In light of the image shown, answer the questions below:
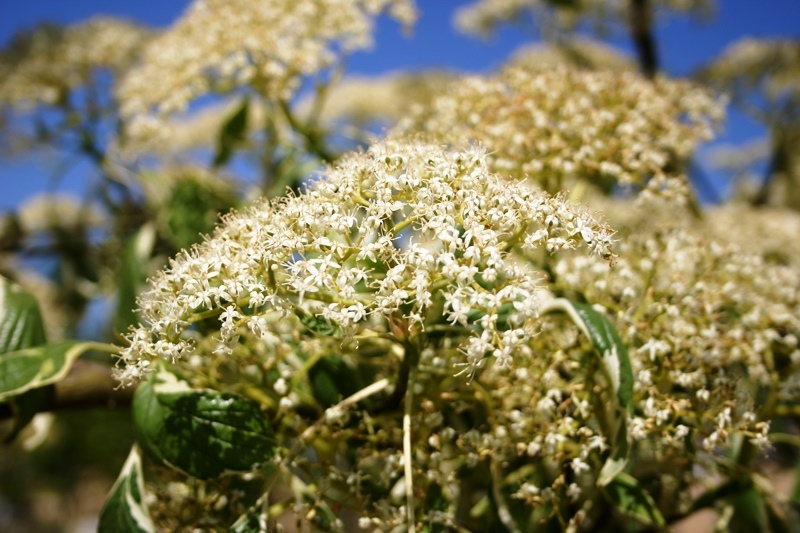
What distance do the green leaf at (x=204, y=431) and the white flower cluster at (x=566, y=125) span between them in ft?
1.49

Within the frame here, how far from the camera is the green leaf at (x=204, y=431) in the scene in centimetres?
61

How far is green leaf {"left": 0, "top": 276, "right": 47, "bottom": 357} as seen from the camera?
0.79 metres

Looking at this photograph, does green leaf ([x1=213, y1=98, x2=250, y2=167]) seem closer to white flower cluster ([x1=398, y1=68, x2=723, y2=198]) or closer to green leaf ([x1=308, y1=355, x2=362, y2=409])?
white flower cluster ([x1=398, y1=68, x2=723, y2=198])

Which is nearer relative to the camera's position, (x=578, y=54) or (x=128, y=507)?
(x=128, y=507)

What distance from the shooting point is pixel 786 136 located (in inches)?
114

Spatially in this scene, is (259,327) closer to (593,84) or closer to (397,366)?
(397,366)

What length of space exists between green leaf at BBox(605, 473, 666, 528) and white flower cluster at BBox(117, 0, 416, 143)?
0.81 m

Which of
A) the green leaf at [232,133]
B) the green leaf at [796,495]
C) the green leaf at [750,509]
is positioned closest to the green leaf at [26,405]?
the green leaf at [232,133]

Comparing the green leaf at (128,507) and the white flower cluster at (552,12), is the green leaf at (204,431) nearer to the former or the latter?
the green leaf at (128,507)

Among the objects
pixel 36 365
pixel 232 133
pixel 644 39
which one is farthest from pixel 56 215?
pixel 644 39

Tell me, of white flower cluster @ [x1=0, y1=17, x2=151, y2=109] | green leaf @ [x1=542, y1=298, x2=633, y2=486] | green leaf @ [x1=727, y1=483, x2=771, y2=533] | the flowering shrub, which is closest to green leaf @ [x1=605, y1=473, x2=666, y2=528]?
the flowering shrub

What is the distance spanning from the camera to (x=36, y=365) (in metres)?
0.72

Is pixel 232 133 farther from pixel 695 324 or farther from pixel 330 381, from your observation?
pixel 695 324

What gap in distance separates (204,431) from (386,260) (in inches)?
10.2
